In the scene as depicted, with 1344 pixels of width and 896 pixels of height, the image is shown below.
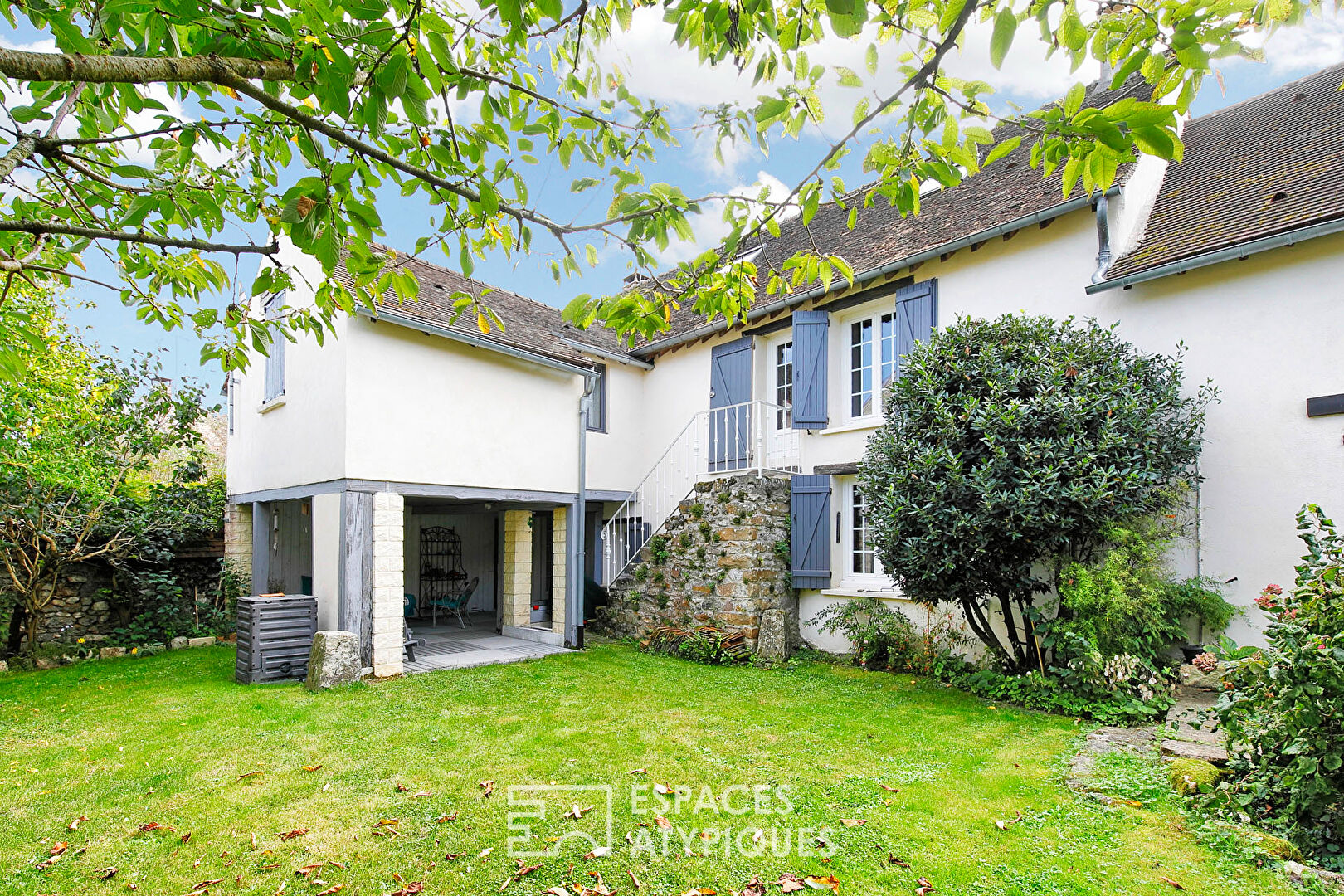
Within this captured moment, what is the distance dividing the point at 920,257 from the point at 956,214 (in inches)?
43.6

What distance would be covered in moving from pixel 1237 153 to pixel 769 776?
29.2ft

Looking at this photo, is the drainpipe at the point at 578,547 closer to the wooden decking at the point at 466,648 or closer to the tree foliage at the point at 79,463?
the wooden decking at the point at 466,648

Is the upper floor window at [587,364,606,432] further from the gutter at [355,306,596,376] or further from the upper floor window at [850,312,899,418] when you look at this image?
the upper floor window at [850,312,899,418]

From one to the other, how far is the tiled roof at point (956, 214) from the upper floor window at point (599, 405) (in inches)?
50.4

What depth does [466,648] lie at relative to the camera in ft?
32.5

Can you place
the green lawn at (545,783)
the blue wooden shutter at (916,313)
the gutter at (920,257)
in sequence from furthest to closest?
the blue wooden shutter at (916,313) → the gutter at (920,257) → the green lawn at (545,783)

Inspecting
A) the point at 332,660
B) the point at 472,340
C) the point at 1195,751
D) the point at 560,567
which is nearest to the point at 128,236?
the point at 332,660

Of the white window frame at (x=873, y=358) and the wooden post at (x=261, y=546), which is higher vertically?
the white window frame at (x=873, y=358)

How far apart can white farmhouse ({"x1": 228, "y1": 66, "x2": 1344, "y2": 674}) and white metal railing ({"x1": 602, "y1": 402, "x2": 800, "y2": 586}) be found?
49 millimetres

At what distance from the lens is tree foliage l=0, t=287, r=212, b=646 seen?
774 centimetres

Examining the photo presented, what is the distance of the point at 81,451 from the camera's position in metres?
8.38

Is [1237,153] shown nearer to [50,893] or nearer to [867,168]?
[867,168]

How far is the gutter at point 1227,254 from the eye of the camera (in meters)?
5.79

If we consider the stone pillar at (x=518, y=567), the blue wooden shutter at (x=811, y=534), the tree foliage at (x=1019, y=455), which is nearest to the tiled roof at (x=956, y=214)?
the tree foliage at (x=1019, y=455)
